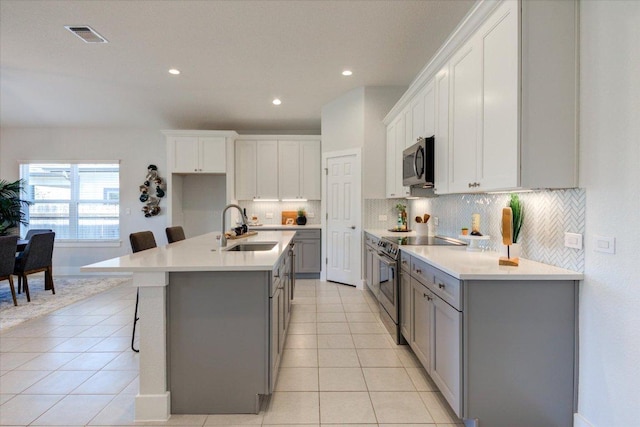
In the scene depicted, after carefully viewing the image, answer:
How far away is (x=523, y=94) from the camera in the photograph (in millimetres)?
1806

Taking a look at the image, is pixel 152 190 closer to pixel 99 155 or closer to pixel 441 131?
pixel 99 155

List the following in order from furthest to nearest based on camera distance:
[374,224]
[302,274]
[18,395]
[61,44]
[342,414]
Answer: [302,274], [374,224], [61,44], [18,395], [342,414]

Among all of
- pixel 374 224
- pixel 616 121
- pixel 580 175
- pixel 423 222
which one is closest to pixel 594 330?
pixel 580 175

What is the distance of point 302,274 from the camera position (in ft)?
19.0

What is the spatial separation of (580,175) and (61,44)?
197 inches

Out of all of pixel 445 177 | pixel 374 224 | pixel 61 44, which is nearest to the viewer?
pixel 445 177

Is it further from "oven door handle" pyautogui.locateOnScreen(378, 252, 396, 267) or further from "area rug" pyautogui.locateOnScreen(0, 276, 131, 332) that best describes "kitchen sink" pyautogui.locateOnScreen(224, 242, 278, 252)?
"area rug" pyautogui.locateOnScreen(0, 276, 131, 332)

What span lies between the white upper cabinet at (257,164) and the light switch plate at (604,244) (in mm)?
5114

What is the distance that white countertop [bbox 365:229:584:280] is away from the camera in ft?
5.69

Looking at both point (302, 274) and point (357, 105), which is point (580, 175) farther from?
point (302, 274)

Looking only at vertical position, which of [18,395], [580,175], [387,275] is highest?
[580,175]

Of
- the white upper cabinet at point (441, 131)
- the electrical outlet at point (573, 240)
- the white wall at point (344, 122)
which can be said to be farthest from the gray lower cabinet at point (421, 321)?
the white wall at point (344, 122)

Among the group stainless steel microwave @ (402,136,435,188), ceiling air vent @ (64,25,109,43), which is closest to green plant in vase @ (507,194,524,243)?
stainless steel microwave @ (402,136,435,188)

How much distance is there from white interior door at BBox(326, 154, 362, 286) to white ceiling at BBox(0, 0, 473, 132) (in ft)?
3.88
